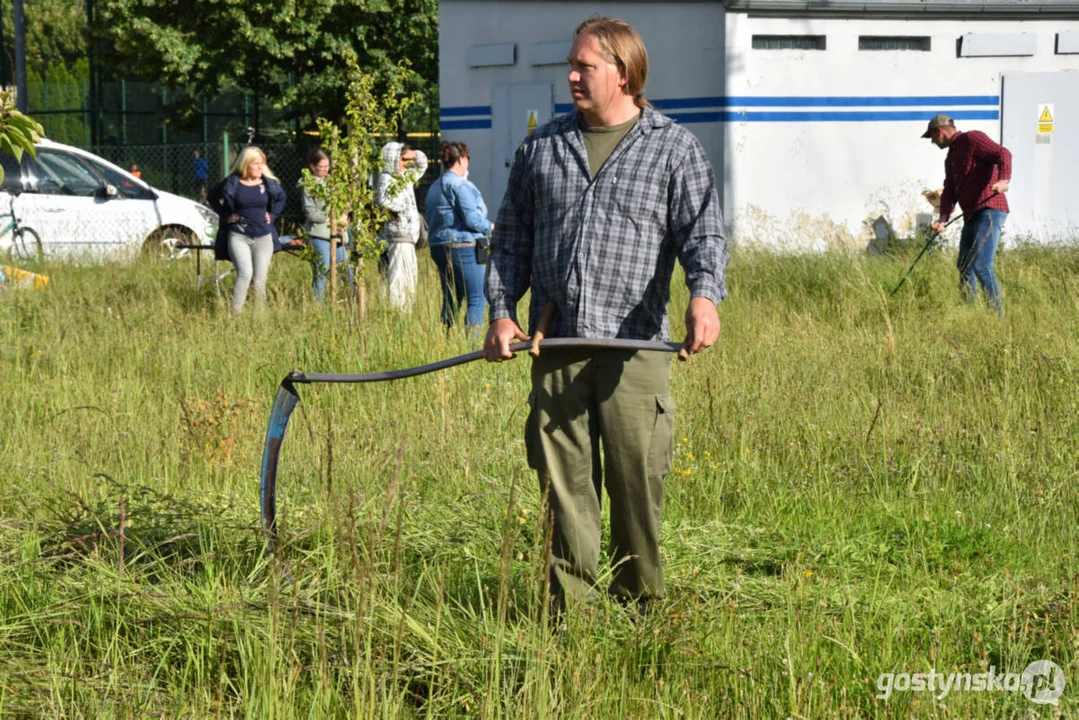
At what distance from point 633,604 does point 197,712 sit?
4.28ft

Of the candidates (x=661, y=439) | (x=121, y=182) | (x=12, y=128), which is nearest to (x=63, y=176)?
(x=121, y=182)

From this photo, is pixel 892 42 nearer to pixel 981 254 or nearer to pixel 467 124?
pixel 467 124

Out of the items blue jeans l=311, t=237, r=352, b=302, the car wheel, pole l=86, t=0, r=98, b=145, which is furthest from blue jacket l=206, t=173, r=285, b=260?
pole l=86, t=0, r=98, b=145

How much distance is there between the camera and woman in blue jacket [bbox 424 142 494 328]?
33.3 feet

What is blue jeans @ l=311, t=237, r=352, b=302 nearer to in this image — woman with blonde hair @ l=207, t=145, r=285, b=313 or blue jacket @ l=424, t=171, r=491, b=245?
woman with blonde hair @ l=207, t=145, r=285, b=313

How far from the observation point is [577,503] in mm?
3840

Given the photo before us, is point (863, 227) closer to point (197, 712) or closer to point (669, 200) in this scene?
point (669, 200)

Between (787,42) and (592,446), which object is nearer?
(592,446)

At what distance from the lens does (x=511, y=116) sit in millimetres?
18250

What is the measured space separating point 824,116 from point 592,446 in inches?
546

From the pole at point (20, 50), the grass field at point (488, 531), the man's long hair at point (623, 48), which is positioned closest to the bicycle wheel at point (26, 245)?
the grass field at point (488, 531)

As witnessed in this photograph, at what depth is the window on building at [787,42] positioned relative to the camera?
1650 cm

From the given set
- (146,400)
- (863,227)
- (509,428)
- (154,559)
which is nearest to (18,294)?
(146,400)

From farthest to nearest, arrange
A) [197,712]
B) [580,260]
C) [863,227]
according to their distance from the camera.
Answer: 1. [863,227]
2. [580,260]
3. [197,712]
